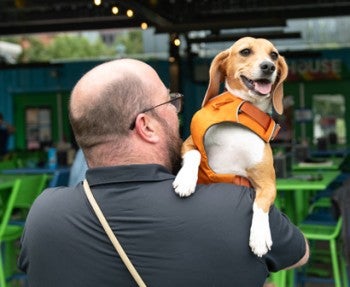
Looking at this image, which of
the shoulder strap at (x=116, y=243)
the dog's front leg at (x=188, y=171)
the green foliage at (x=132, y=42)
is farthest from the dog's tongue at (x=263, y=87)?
the green foliage at (x=132, y=42)

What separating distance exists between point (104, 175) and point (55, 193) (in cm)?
15

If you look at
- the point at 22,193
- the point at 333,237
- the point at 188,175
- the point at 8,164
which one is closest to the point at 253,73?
the point at 188,175

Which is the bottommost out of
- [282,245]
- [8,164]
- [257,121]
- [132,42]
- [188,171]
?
[8,164]

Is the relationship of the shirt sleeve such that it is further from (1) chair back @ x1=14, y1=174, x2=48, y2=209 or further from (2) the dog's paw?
(1) chair back @ x1=14, y1=174, x2=48, y2=209

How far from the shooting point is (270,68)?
1.72 meters

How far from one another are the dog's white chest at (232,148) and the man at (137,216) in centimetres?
24

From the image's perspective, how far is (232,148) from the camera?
169cm

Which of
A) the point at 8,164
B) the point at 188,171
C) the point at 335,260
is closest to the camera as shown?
the point at 188,171

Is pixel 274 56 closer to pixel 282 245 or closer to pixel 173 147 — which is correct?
Answer: pixel 173 147

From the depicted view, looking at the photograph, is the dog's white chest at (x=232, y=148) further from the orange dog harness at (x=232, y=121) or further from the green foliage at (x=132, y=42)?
the green foliage at (x=132, y=42)

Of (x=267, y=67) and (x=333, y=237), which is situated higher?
(x=267, y=67)

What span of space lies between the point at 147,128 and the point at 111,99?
11cm

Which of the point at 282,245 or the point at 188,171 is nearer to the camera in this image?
the point at 282,245

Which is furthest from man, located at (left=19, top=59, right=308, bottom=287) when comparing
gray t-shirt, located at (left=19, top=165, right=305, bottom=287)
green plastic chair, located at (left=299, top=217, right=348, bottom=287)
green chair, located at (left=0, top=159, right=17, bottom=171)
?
green chair, located at (left=0, top=159, right=17, bottom=171)
